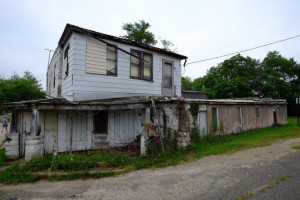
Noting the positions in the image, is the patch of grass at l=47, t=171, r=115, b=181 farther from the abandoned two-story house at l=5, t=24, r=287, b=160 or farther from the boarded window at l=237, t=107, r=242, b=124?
the boarded window at l=237, t=107, r=242, b=124

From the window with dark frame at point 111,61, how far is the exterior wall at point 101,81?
0.64 ft

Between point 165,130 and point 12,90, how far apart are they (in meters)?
31.5

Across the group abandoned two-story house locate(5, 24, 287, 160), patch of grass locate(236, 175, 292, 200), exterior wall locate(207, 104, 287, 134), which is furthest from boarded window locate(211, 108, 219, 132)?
patch of grass locate(236, 175, 292, 200)

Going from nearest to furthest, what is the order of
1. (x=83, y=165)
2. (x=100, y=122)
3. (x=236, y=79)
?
(x=83, y=165), (x=100, y=122), (x=236, y=79)

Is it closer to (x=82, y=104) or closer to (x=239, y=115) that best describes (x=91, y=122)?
(x=82, y=104)

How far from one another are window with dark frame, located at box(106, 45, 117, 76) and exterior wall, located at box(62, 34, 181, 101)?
194mm

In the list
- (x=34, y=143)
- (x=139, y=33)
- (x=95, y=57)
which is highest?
(x=139, y=33)

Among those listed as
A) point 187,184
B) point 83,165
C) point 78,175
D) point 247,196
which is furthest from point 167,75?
point 247,196

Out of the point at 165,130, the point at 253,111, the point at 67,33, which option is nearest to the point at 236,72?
the point at 253,111

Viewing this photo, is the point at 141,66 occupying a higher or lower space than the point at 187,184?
higher

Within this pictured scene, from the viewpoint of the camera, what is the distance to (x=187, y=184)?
4785 millimetres

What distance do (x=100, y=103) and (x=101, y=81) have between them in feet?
4.53

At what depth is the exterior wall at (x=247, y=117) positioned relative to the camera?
40.5ft

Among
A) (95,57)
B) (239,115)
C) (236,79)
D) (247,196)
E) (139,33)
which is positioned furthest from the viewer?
(236,79)
